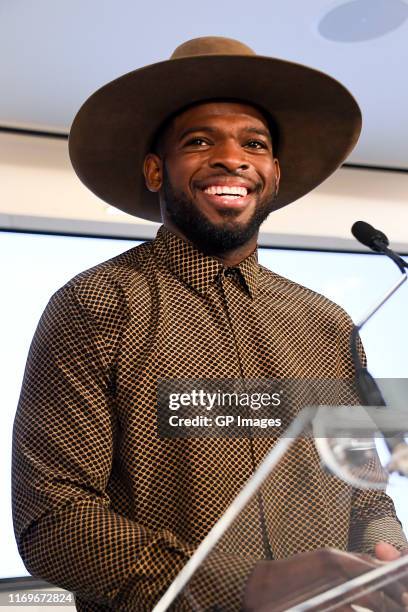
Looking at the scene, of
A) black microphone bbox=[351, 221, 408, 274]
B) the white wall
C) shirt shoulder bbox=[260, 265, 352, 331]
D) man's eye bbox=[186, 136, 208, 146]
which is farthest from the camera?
the white wall

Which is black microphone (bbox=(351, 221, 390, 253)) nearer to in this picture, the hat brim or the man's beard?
the man's beard

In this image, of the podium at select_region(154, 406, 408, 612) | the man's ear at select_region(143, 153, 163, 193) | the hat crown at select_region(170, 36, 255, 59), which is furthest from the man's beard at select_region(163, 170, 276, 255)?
the podium at select_region(154, 406, 408, 612)

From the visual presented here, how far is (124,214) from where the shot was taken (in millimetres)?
3904

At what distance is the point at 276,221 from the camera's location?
13.8ft

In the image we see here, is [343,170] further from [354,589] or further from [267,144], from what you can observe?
[354,589]

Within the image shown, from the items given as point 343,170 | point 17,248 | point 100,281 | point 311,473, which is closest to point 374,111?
point 343,170

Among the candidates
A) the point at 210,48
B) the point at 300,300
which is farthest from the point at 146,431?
the point at 210,48

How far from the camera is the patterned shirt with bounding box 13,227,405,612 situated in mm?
946

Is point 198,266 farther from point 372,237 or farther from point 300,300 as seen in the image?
point 372,237

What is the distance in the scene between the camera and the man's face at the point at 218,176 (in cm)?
141

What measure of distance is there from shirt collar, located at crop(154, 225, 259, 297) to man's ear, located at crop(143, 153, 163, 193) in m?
0.23

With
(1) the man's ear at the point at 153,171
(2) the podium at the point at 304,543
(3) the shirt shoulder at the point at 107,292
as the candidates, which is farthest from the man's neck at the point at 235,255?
(2) the podium at the point at 304,543

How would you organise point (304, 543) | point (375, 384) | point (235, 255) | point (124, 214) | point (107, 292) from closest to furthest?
1. point (304, 543)
2. point (375, 384)
3. point (107, 292)
4. point (235, 255)
5. point (124, 214)

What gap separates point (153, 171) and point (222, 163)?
0.90ft
